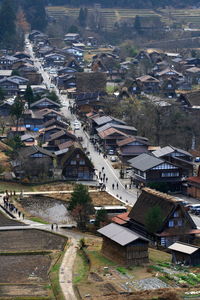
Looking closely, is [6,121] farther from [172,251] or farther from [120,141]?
[172,251]

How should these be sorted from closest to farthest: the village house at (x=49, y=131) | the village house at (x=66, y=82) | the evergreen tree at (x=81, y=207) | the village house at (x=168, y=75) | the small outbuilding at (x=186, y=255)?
the small outbuilding at (x=186, y=255)
the evergreen tree at (x=81, y=207)
the village house at (x=49, y=131)
the village house at (x=66, y=82)
the village house at (x=168, y=75)

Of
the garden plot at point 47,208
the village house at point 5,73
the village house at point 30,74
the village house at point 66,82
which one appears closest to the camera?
the garden plot at point 47,208

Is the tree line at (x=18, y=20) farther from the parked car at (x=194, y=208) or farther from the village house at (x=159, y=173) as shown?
the parked car at (x=194, y=208)

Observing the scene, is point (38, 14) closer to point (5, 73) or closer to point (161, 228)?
point (5, 73)

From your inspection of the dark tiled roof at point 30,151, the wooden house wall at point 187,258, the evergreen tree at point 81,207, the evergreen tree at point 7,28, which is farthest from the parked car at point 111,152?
the evergreen tree at point 7,28

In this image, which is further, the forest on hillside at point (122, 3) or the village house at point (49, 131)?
the forest on hillside at point (122, 3)

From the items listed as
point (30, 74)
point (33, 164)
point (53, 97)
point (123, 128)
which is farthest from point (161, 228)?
point (30, 74)
